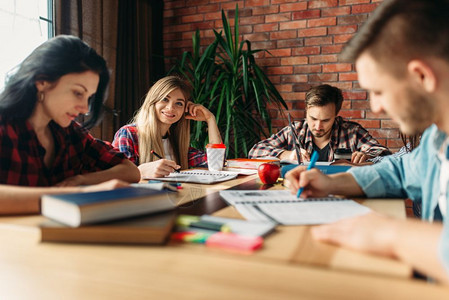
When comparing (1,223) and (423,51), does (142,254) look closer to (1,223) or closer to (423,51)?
(1,223)

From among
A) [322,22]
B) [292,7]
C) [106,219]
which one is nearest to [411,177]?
[106,219]

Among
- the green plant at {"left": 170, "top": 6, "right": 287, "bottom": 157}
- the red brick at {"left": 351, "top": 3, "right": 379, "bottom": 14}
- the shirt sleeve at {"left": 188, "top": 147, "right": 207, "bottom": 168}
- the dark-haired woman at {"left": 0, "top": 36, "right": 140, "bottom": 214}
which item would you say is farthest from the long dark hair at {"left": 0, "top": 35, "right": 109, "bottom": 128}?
the red brick at {"left": 351, "top": 3, "right": 379, "bottom": 14}

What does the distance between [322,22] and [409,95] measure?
9.44 feet

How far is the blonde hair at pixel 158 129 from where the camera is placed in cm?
206

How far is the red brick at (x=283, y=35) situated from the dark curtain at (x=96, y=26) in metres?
1.40

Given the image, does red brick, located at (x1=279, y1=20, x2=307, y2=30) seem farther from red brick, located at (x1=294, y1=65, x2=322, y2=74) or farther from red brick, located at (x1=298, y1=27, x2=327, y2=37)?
red brick, located at (x1=294, y1=65, x2=322, y2=74)

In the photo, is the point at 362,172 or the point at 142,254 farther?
the point at 362,172

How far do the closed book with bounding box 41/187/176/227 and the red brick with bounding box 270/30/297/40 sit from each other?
3020 mm

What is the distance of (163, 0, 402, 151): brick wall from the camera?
128 inches

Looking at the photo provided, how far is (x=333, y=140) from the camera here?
2.69m

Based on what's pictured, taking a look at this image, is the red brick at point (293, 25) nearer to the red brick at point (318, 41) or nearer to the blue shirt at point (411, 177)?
the red brick at point (318, 41)

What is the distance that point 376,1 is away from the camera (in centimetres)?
321

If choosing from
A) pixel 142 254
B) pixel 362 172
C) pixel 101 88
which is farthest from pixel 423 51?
pixel 101 88

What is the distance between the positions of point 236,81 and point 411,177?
2.34 metres
